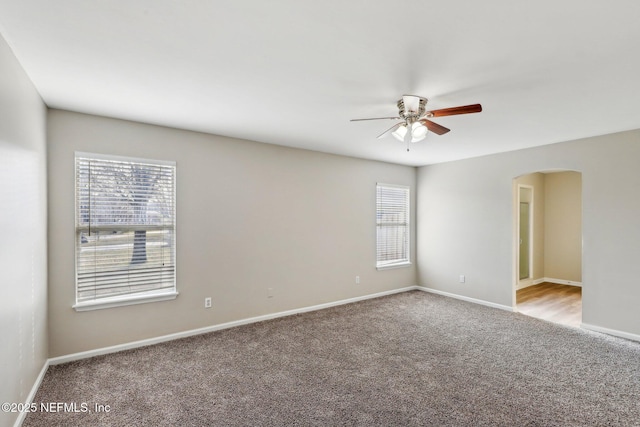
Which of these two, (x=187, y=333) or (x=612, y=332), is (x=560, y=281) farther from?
(x=187, y=333)

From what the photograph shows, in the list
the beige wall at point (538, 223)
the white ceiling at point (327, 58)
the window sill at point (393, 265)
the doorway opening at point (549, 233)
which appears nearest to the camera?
the white ceiling at point (327, 58)

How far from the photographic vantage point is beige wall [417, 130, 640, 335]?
3.73 metres

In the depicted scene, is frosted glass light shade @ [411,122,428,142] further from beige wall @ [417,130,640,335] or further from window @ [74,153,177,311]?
beige wall @ [417,130,640,335]

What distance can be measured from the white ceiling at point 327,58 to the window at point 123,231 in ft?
1.93

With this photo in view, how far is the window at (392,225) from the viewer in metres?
5.74

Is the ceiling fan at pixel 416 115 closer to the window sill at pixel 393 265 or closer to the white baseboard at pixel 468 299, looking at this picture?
the window sill at pixel 393 265

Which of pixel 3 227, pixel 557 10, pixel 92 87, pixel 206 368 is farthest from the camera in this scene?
pixel 206 368

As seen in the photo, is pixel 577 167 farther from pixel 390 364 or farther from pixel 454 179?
pixel 390 364

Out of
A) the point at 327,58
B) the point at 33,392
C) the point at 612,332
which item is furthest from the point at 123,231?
the point at 612,332

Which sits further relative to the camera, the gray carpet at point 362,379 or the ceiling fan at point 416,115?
the ceiling fan at point 416,115

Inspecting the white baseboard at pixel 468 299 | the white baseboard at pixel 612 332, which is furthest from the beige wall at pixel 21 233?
the white baseboard at pixel 612 332

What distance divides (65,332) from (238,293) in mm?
1778

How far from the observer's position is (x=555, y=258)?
6.80 m

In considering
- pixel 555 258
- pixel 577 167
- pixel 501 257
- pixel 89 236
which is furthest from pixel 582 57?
pixel 555 258
